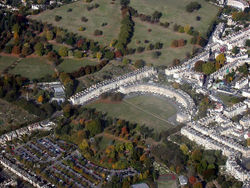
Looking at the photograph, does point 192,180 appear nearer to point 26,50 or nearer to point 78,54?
point 78,54

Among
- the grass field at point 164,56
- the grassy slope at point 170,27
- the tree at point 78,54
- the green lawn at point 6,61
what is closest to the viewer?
the green lawn at point 6,61

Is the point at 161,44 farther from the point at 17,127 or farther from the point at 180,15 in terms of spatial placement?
the point at 17,127

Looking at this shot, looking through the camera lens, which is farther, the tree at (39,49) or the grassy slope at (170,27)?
the grassy slope at (170,27)

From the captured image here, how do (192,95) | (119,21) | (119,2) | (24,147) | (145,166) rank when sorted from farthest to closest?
(119,2) → (119,21) → (192,95) → (24,147) → (145,166)

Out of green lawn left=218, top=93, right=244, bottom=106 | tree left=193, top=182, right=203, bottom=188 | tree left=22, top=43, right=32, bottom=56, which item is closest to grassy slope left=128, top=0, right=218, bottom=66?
green lawn left=218, top=93, right=244, bottom=106

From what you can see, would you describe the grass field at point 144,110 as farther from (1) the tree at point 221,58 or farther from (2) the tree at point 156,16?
(2) the tree at point 156,16

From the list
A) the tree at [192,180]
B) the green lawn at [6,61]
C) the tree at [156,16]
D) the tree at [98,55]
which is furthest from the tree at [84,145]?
the tree at [156,16]

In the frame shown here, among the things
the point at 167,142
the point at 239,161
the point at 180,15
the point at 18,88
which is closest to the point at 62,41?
the point at 18,88
